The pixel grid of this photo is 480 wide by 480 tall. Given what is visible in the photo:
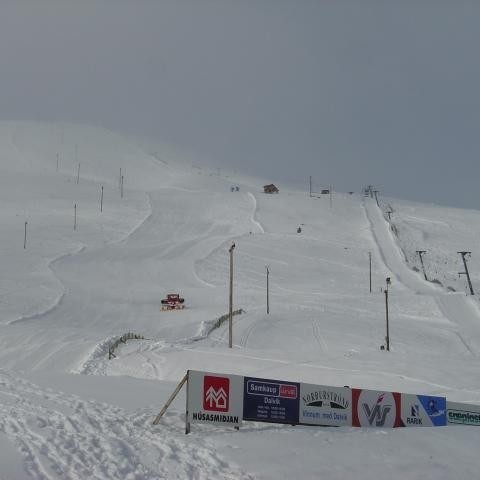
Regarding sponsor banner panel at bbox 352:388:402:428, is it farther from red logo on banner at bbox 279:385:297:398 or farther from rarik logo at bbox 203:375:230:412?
rarik logo at bbox 203:375:230:412

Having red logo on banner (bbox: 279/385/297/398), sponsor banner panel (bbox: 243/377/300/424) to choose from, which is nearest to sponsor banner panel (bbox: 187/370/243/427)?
sponsor banner panel (bbox: 243/377/300/424)

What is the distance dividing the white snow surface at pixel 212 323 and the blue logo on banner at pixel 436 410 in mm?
812

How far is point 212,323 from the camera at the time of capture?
143 ft

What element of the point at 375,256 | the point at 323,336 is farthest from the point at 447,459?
the point at 375,256

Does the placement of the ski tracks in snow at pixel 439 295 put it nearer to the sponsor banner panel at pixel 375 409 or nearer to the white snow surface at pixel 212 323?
the white snow surface at pixel 212 323

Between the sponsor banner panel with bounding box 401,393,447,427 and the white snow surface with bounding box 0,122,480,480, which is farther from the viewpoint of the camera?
the sponsor banner panel with bounding box 401,393,447,427

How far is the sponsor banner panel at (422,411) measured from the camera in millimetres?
16000

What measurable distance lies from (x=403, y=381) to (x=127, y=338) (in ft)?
52.2

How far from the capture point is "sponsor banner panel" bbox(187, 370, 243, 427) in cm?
1397

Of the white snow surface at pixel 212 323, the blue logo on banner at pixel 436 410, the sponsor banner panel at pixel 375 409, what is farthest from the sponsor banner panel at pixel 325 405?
the blue logo on banner at pixel 436 410

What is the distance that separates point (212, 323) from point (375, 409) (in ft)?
92.7

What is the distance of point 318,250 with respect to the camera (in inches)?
3189

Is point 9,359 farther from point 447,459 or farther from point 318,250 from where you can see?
point 318,250

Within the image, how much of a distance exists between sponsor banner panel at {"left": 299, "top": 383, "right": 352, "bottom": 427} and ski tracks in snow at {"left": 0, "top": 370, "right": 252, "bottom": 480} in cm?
284
